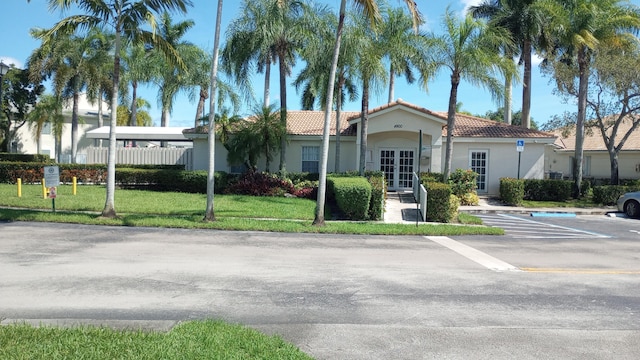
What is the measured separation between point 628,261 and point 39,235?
13.0 m

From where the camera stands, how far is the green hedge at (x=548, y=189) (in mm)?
22562

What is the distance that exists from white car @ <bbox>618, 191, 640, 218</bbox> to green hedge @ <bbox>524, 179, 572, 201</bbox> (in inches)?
118

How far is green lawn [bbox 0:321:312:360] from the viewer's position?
3973mm

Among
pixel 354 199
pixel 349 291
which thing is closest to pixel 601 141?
pixel 354 199

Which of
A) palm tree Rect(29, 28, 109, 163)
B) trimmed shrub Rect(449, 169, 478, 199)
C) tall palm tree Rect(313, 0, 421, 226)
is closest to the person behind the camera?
tall palm tree Rect(313, 0, 421, 226)

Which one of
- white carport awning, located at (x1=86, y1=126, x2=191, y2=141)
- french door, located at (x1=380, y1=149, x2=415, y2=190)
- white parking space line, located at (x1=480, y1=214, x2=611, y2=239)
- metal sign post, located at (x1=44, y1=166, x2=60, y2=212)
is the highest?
white carport awning, located at (x1=86, y1=126, x2=191, y2=141)

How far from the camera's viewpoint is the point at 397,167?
24.2 meters

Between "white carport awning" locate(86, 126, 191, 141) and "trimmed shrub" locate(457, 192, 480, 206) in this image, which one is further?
"white carport awning" locate(86, 126, 191, 141)

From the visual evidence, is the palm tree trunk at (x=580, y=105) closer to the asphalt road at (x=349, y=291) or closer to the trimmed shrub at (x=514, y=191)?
the trimmed shrub at (x=514, y=191)

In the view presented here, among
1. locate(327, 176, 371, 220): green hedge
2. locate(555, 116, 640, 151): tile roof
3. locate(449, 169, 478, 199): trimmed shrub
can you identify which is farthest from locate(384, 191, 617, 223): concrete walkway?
locate(555, 116, 640, 151): tile roof

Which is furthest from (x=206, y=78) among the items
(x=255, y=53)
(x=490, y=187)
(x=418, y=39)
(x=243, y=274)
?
(x=243, y=274)

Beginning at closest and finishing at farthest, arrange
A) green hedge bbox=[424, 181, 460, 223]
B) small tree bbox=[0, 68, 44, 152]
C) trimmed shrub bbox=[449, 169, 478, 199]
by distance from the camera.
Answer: green hedge bbox=[424, 181, 460, 223] → trimmed shrub bbox=[449, 169, 478, 199] → small tree bbox=[0, 68, 44, 152]

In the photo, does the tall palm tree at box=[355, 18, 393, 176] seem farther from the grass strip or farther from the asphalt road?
the asphalt road

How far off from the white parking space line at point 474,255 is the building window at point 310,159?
39.5 feet
